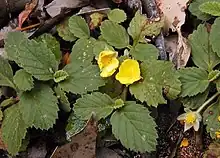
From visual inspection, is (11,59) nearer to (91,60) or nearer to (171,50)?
(91,60)

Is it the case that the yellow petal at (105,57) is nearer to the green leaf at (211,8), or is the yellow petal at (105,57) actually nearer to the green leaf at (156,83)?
the green leaf at (156,83)

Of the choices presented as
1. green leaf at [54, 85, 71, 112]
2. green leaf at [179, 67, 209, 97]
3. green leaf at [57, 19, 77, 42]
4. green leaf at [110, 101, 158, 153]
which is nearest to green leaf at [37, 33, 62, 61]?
green leaf at [57, 19, 77, 42]

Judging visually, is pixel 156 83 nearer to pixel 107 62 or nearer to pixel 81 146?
pixel 107 62

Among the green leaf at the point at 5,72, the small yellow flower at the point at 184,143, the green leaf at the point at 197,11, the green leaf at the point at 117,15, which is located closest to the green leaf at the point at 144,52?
the green leaf at the point at 117,15

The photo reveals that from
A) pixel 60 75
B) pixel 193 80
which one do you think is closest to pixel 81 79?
pixel 60 75

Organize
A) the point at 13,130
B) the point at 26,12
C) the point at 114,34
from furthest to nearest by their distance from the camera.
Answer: the point at 26,12 → the point at 114,34 → the point at 13,130
